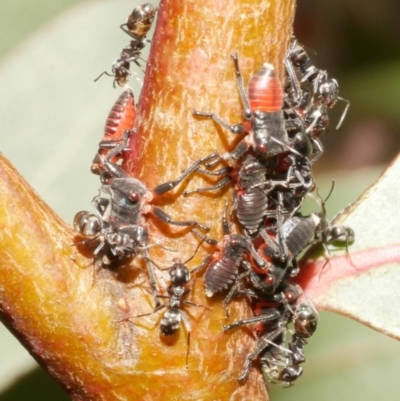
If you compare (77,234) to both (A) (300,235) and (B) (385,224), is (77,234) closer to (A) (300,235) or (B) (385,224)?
(A) (300,235)

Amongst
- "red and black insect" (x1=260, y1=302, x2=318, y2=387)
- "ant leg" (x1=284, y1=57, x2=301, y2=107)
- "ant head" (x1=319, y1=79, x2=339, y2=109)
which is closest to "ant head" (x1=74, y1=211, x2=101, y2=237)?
"red and black insect" (x1=260, y1=302, x2=318, y2=387)

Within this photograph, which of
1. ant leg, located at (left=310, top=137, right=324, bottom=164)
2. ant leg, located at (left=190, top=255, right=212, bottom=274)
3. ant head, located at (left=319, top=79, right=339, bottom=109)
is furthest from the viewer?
ant head, located at (left=319, top=79, right=339, bottom=109)

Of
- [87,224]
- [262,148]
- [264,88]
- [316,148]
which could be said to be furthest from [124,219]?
[316,148]

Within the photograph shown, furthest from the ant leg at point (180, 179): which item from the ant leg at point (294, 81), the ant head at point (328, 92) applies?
the ant head at point (328, 92)

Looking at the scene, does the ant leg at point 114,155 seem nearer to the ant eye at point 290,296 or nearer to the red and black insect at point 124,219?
the red and black insect at point 124,219

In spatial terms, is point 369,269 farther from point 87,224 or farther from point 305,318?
point 87,224

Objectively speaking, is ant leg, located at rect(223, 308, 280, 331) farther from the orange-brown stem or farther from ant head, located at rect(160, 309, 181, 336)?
ant head, located at rect(160, 309, 181, 336)

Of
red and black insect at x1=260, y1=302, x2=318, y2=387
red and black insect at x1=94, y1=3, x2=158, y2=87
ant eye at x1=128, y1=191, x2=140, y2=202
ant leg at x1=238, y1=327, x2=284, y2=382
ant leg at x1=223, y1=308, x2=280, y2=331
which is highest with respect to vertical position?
red and black insect at x1=94, y1=3, x2=158, y2=87

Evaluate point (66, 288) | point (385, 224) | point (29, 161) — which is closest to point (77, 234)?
point (66, 288)
